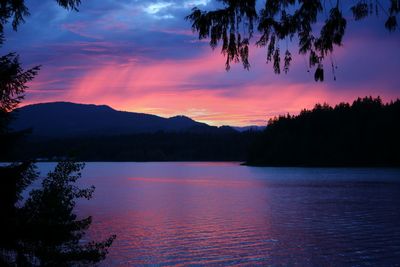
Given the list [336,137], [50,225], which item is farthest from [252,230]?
[336,137]

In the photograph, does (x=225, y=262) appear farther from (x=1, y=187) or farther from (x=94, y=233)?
(x=1, y=187)

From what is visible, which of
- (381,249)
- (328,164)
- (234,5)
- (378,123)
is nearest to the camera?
(234,5)

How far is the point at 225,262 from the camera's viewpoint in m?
22.2

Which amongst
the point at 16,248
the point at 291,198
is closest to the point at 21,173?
the point at 16,248

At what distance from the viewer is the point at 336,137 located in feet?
485

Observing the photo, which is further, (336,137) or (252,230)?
(336,137)

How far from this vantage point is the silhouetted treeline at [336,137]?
13640 cm

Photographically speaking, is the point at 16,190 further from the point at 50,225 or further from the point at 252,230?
the point at 252,230

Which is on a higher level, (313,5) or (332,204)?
(313,5)

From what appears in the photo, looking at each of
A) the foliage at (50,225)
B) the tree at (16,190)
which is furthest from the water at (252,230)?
the tree at (16,190)

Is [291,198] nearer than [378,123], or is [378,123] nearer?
[291,198]

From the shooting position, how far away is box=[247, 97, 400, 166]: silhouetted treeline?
448 feet

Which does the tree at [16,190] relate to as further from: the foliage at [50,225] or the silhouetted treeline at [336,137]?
the silhouetted treeline at [336,137]

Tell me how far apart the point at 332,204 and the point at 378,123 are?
328 feet
